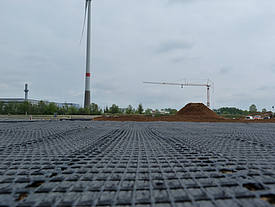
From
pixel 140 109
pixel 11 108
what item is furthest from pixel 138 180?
pixel 11 108

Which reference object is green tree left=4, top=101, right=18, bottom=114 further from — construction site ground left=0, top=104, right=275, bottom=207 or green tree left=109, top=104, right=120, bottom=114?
construction site ground left=0, top=104, right=275, bottom=207

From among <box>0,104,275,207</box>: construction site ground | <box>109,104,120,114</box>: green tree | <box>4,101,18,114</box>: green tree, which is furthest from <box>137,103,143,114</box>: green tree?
<box>0,104,275,207</box>: construction site ground

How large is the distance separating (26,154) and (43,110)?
25.0m

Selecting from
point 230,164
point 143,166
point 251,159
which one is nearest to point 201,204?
point 143,166

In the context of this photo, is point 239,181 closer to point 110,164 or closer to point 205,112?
point 110,164

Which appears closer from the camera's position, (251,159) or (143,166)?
(143,166)

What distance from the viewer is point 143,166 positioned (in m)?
1.10

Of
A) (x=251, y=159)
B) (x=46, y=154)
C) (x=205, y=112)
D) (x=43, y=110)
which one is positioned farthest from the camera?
(x=43, y=110)

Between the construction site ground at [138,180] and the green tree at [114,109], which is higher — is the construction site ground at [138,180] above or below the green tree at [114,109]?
below

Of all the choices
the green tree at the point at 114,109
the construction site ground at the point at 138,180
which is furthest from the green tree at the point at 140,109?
the construction site ground at the point at 138,180

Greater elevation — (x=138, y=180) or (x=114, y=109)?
(x=114, y=109)

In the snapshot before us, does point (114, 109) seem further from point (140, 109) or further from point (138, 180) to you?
point (138, 180)

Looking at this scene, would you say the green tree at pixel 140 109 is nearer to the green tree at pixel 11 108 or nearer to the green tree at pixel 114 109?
the green tree at pixel 114 109

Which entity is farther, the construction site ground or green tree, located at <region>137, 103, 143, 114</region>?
green tree, located at <region>137, 103, 143, 114</region>
